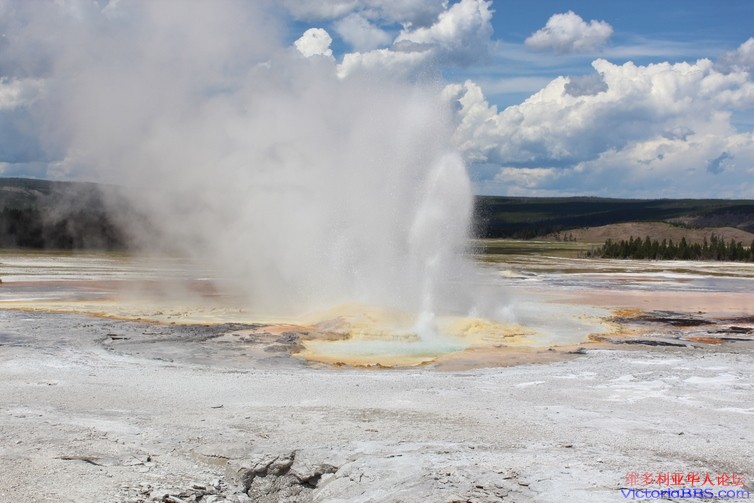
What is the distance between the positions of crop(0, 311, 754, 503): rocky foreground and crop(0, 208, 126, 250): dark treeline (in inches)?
1789

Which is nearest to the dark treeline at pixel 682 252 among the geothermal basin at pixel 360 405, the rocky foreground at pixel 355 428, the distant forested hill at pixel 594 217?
the geothermal basin at pixel 360 405

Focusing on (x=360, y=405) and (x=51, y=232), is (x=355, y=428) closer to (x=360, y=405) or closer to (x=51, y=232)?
(x=360, y=405)

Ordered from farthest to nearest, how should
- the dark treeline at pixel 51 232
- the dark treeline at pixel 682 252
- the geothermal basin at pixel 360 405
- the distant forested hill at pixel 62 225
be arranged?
the dark treeline at pixel 682 252
the dark treeline at pixel 51 232
the distant forested hill at pixel 62 225
the geothermal basin at pixel 360 405

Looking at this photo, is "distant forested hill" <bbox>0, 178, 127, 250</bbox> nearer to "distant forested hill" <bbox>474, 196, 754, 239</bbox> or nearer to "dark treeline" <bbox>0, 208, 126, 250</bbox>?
"dark treeline" <bbox>0, 208, 126, 250</bbox>

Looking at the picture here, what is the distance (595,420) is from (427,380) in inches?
124

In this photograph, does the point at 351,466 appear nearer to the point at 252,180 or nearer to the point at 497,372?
the point at 497,372

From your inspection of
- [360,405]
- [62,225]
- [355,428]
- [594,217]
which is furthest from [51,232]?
[594,217]

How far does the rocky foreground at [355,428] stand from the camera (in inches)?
270

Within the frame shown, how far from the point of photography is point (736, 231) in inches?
4525

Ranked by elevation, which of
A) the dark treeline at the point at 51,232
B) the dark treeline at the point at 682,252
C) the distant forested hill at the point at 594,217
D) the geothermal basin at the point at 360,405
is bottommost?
the geothermal basin at the point at 360,405

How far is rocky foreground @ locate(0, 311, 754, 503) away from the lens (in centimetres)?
686

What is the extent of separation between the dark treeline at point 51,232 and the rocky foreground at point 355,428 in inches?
1789

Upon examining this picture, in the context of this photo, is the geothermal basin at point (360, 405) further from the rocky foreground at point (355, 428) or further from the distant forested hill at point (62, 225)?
the distant forested hill at point (62, 225)

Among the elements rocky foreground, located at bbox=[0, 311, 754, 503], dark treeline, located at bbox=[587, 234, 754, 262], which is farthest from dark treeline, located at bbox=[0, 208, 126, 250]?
dark treeline, located at bbox=[587, 234, 754, 262]
